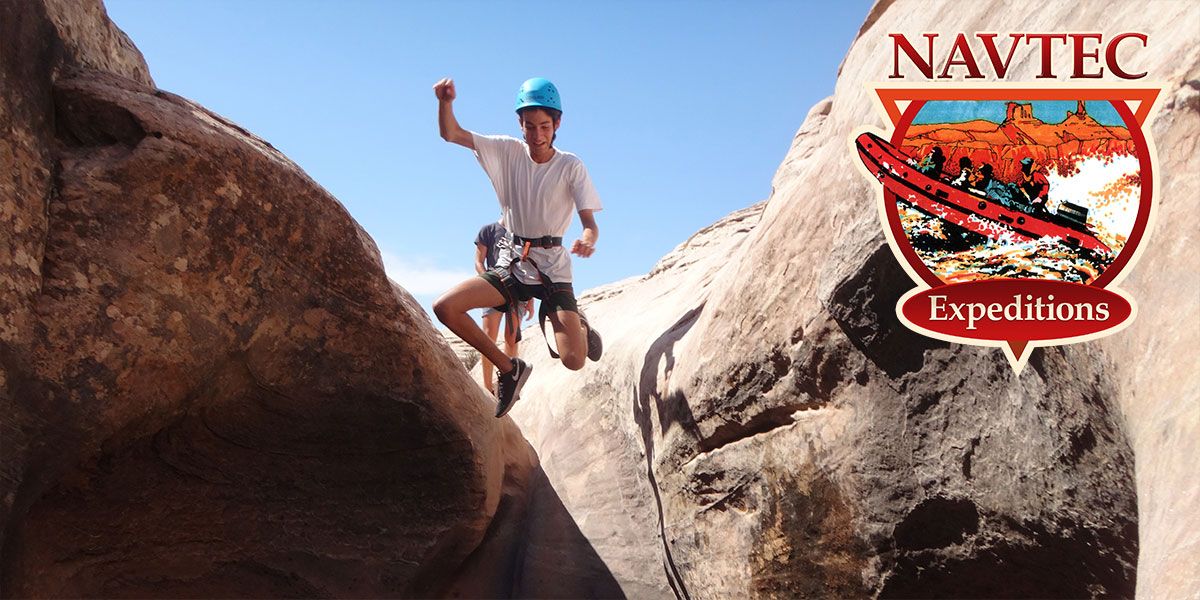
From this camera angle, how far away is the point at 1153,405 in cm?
282

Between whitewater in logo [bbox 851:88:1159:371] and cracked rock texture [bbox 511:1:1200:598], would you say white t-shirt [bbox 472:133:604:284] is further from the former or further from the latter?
whitewater in logo [bbox 851:88:1159:371]

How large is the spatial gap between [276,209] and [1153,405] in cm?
373

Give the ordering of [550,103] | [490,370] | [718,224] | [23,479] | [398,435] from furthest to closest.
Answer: [718,224] < [490,370] < [550,103] < [398,435] < [23,479]

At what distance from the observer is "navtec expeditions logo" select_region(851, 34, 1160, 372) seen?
10.1 feet

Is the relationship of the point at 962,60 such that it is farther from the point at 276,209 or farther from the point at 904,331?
the point at 276,209

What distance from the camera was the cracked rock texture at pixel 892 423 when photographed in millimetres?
2877

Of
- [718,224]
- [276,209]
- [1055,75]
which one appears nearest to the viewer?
[1055,75]

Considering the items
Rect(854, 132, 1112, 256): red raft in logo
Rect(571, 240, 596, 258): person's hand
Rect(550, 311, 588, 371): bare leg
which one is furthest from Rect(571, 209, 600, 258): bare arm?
Rect(854, 132, 1112, 256): red raft in logo

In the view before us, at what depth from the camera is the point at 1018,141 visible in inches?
135

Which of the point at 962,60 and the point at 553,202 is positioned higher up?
the point at 553,202

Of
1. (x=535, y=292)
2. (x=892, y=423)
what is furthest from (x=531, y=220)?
(x=892, y=423)

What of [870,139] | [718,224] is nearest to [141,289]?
[870,139]

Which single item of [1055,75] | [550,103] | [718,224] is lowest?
[1055,75]

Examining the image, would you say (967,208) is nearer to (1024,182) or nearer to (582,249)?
(1024,182)
